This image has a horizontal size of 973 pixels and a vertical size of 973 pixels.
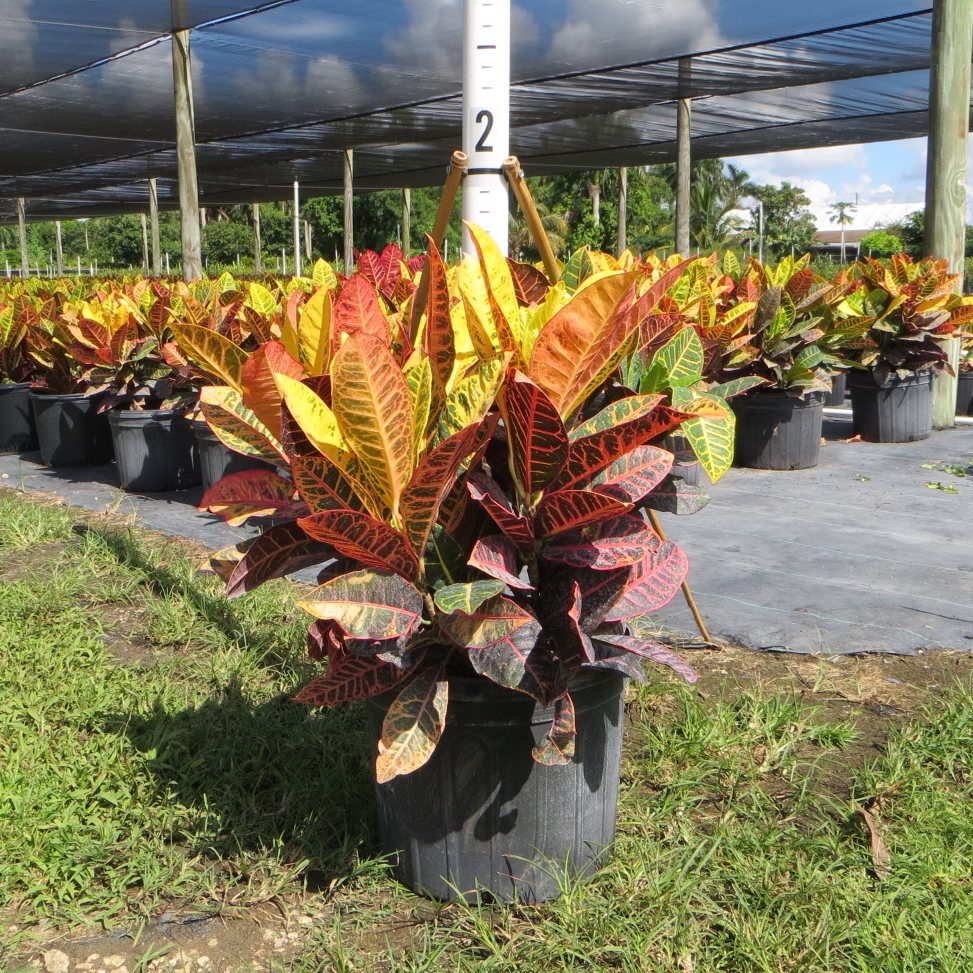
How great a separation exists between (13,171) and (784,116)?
14.6 m

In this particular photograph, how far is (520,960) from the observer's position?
5.56 feet

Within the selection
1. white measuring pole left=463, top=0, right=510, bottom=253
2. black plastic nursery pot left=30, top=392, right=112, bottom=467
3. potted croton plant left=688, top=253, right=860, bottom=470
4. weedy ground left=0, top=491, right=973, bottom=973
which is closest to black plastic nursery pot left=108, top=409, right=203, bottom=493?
black plastic nursery pot left=30, top=392, right=112, bottom=467

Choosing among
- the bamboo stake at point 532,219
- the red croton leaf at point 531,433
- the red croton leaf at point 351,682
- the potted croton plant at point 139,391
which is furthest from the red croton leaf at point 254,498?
the potted croton plant at point 139,391

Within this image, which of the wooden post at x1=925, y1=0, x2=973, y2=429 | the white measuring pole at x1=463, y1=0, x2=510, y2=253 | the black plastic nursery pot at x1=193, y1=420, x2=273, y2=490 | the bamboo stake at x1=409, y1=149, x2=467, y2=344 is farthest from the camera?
the wooden post at x1=925, y1=0, x2=973, y2=429

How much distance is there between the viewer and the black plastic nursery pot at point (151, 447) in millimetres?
5352

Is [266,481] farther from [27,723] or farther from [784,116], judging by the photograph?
[784,116]

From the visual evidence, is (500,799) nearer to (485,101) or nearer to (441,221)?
(441,221)

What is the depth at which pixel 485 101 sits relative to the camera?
105 inches

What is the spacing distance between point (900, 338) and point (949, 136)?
1.40 metres

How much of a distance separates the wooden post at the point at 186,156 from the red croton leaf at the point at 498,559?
7.79m

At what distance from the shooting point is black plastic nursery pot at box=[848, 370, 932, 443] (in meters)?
6.23

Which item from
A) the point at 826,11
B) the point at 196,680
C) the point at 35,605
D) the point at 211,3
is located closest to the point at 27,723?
the point at 196,680

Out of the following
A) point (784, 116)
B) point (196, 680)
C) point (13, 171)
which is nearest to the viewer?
point (196, 680)

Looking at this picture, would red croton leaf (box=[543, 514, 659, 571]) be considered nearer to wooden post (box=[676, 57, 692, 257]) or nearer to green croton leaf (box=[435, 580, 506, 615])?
green croton leaf (box=[435, 580, 506, 615])
